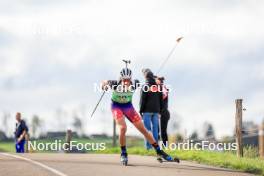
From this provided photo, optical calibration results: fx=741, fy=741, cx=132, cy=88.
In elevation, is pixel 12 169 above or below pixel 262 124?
below

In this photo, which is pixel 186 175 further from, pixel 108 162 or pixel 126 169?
pixel 108 162

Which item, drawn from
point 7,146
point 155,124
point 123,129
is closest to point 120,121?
point 123,129

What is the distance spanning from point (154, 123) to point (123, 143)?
439cm

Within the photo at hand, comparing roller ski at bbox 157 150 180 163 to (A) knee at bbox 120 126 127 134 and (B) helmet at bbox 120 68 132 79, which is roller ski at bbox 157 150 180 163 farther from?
(B) helmet at bbox 120 68 132 79

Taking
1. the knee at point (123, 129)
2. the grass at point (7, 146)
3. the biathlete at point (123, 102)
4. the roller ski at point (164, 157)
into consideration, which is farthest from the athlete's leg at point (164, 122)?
the grass at point (7, 146)

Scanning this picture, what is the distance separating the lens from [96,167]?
604 inches

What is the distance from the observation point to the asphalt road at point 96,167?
14.3m

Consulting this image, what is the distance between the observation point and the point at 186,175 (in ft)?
46.5

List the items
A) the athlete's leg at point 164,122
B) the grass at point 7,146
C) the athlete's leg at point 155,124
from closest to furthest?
the athlete's leg at point 155,124, the athlete's leg at point 164,122, the grass at point 7,146

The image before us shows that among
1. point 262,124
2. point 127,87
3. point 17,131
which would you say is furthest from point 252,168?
point 17,131

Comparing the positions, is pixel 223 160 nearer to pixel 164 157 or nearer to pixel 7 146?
pixel 164 157

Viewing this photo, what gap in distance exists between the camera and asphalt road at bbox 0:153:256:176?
14.3 metres

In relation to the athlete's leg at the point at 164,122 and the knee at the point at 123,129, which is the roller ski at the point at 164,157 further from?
the athlete's leg at the point at 164,122

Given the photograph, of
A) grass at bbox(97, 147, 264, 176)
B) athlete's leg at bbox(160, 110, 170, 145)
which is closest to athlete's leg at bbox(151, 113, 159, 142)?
grass at bbox(97, 147, 264, 176)
